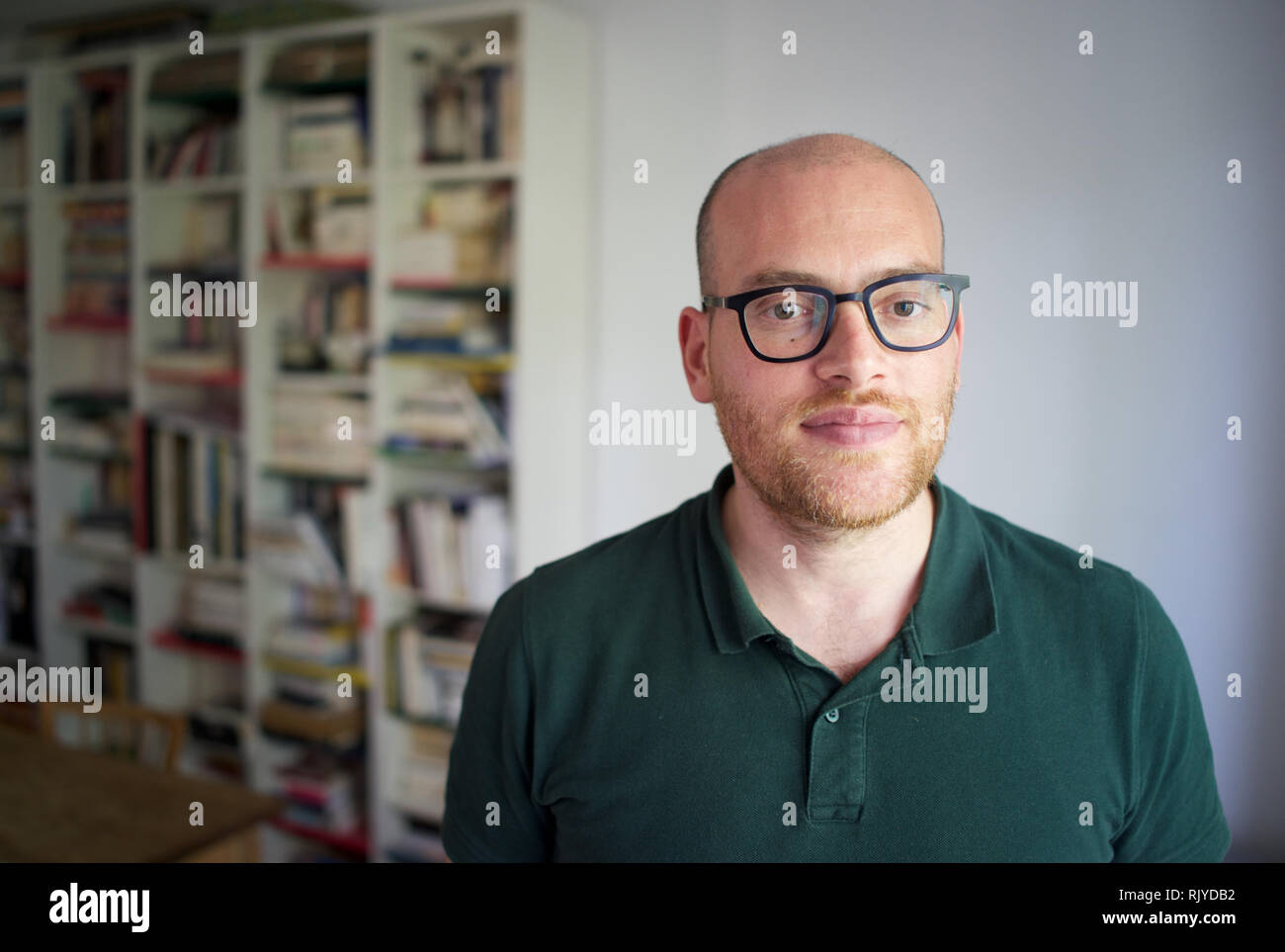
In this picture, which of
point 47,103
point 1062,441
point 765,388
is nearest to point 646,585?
point 765,388

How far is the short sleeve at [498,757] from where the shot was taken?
40.6 inches

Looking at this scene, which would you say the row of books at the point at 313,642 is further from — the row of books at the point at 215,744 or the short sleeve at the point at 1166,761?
the short sleeve at the point at 1166,761

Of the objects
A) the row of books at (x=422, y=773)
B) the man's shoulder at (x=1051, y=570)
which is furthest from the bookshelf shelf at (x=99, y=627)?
the man's shoulder at (x=1051, y=570)

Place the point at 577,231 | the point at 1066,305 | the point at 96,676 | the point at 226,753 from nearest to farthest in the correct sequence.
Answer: the point at 1066,305
the point at 577,231
the point at 96,676
the point at 226,753

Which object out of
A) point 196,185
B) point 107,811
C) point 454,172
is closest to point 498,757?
point 107,811

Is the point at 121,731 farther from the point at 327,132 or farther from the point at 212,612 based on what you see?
the point at 327,132

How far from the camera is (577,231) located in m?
1.94

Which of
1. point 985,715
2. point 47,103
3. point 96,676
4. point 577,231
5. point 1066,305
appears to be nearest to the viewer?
point 985,715

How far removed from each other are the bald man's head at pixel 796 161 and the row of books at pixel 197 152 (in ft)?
6.14

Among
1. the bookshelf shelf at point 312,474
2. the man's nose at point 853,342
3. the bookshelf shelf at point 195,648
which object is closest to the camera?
the man's nose at point 853,342

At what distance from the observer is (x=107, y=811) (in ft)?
4.68

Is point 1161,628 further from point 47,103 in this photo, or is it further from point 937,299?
point 47,103

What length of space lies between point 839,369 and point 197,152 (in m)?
2.19
